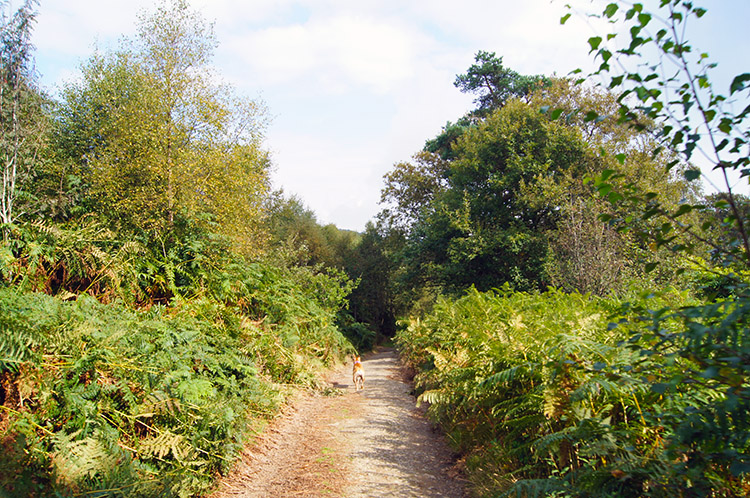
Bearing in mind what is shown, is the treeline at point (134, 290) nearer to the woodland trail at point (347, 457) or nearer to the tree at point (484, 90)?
the woodland trail at point (347, 457)

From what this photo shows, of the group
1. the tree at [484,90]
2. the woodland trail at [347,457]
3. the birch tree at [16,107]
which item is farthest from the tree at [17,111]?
the tree at [484,90]

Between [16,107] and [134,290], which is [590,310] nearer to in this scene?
[134,290]

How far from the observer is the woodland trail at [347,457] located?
5.01 m

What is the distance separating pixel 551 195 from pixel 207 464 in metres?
15.8

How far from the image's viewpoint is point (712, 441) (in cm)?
180

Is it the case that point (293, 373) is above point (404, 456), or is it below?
above

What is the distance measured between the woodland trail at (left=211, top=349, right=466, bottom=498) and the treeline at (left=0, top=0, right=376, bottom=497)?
0.41m

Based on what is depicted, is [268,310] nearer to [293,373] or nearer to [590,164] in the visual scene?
[293,373]

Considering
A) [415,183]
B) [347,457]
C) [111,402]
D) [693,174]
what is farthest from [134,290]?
[415,183]

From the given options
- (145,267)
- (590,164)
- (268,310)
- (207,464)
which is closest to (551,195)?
(590,164)

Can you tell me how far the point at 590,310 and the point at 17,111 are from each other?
9911 mm

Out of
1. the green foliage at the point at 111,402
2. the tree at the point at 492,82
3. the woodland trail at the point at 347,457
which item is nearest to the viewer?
the green foliage at the point at 111,402

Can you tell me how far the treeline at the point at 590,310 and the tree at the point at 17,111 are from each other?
26.6 feet

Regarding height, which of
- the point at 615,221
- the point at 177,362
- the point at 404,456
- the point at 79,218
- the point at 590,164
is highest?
the point at 590,164
